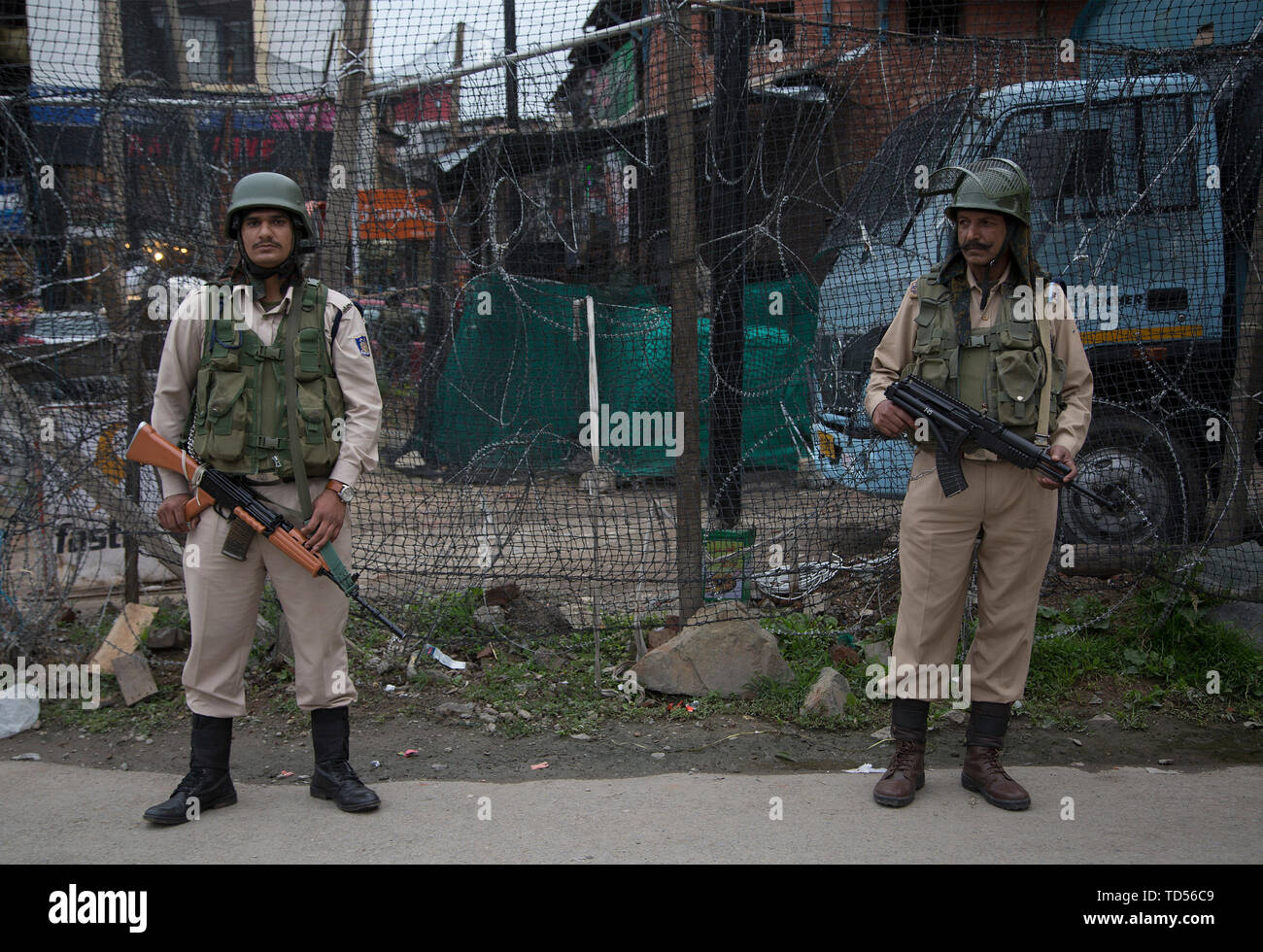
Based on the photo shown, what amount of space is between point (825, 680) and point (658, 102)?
276 centimetres

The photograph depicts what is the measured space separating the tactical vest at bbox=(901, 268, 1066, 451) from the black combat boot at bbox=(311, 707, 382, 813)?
2262mm

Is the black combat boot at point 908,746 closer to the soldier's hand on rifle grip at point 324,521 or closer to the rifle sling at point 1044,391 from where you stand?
the rifle sling at point 1044,391

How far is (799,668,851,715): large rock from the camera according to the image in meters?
4.24

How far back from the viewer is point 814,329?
217 inches

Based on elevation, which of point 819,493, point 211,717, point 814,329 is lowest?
point 211,717

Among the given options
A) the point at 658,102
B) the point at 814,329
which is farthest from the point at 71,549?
the point at 814,329

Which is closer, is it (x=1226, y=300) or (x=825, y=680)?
(x=825, y=680)

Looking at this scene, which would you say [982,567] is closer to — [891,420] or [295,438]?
[891,420]

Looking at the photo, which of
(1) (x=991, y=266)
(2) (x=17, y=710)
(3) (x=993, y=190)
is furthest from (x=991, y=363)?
(2) (x=17, y=710)

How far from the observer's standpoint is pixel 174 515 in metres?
3.40

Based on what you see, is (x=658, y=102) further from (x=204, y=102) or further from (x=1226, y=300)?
(x=1226, y=300)

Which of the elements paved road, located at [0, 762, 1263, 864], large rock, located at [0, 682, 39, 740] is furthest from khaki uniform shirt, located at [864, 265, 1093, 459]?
large rock, located at [0, 682, 39, 740]

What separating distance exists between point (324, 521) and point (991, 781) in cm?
244
